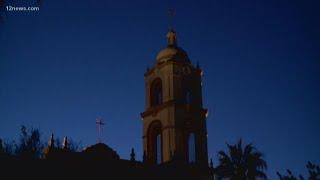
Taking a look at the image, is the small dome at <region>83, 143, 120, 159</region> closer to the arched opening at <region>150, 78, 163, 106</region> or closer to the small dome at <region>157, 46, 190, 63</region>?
the arched opening at <region>150, 78, 163, 106</region>

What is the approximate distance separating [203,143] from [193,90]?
15.7 ft

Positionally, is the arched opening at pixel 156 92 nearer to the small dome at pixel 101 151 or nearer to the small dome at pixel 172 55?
the small dome at pixel 172 55

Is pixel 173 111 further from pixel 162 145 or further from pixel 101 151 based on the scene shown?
pixel 101 151

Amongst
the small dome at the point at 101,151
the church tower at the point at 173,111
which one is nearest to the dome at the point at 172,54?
the church tower at the point at 173,111

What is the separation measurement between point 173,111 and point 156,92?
390 cm

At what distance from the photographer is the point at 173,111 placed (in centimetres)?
4091

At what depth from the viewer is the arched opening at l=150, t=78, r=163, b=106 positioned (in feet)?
143

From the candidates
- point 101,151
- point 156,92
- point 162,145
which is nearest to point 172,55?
point 156,92

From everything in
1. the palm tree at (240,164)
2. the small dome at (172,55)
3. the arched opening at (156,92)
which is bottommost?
the palm tree at (240,164)

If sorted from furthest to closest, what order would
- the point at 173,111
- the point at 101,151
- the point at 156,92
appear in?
the point at 156,92 → the point at 173,111 → the point at 101,151

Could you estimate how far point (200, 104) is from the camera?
43156 millimetres

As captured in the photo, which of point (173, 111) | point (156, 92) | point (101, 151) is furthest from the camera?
point (156, 92)

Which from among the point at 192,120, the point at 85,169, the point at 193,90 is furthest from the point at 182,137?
the point at 85,169

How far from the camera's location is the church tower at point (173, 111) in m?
40.8
